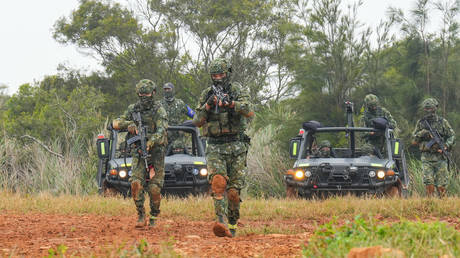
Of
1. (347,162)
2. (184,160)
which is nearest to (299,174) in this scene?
(347,162)

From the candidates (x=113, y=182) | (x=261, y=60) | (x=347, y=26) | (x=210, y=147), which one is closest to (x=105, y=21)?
(x=261, y=60)

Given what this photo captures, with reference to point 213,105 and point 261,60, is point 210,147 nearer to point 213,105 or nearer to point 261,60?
point 213,105

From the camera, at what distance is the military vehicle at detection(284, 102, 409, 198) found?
10922 mm

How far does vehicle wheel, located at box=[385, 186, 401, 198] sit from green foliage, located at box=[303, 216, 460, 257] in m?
5.74

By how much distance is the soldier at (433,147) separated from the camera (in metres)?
12.6

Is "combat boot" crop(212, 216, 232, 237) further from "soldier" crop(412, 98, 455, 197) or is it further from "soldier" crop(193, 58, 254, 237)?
"soldier" crop(412, 98, 455, 197)

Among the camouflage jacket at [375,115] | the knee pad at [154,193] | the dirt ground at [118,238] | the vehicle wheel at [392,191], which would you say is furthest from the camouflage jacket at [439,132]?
the knee pad at [154,193]

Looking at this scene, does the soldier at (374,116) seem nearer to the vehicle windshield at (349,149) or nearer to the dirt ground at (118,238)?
the vehicle windshield at (349,149)

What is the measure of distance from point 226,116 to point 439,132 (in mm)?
6330

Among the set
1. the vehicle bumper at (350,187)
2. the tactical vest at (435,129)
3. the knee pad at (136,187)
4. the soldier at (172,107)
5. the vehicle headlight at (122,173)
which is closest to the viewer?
the knee pad at (136,187)

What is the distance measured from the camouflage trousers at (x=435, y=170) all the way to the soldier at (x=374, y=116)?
3.64 feet

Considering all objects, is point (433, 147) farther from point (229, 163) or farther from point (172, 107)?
point (229, 163)

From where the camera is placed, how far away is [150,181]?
332 inches

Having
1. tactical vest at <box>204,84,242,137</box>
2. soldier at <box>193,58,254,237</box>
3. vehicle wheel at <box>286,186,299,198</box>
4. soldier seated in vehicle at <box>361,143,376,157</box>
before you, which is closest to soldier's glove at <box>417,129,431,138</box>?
soldier seated in vehicle at <box>361,143,376,157</box>
